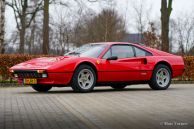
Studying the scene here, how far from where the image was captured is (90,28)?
232 feet

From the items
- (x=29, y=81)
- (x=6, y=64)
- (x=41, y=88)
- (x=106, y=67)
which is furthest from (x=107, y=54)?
(x=6, y=64)

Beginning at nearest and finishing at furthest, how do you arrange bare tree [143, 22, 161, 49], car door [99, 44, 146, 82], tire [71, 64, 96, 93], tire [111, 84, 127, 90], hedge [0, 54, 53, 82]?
tire [71, 64, 96, 93] < car door [99, 44, 146, 82] < tire [111, 84, 127, 90] < hedge [0, 54, 53, 82] < bare tree [143, 22, 161, 49]

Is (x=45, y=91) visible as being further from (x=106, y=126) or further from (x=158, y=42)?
(x=158, y=42)

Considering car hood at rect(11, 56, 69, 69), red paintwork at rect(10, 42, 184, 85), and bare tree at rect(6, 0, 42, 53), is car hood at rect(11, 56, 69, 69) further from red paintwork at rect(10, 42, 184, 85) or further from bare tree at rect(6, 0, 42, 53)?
bare tree at rect(6, 0, 42, 53)

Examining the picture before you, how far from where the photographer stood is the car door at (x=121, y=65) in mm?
14686

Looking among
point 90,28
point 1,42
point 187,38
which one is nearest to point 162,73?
point 1,42

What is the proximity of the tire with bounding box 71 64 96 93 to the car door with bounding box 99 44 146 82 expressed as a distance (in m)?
0.32

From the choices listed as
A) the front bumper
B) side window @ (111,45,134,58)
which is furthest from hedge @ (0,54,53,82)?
side window @ (111,45,134,58)

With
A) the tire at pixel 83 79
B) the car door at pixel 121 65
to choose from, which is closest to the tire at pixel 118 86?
the car door at pixel 121 65

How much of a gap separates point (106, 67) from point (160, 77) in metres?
2.02

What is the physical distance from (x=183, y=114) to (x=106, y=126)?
6.58ft

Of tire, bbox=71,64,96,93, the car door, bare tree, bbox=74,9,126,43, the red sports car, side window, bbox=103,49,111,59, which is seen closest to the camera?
the red sports car

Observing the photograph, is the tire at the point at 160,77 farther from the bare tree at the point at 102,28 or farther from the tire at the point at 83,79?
the bare tree at the point at 102,28

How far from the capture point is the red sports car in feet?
45.5
